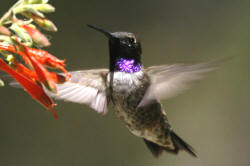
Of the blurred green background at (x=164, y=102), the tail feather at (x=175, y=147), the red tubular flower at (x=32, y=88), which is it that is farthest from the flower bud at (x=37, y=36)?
the blurred green background at (x=164, y=102)

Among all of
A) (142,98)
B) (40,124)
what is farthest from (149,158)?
(142,98)

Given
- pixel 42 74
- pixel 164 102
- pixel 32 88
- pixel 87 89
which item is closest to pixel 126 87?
pixel 87 89

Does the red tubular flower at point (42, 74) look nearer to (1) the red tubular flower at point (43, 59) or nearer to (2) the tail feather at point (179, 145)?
(1) the red tubular flower at point (43, 59)

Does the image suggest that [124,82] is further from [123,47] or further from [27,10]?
[27,10]

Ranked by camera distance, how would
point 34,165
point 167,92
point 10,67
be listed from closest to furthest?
point 10,67, point 167,92, point 34,165

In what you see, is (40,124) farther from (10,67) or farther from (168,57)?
(10,67)

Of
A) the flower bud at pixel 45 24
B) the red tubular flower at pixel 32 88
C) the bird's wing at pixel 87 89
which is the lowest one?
the bird's wing at pixel 87 89

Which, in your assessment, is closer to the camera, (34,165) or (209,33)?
(34,165)
